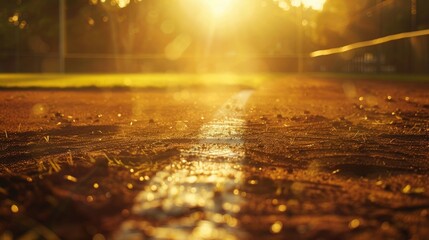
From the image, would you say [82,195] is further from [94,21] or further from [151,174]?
[94,21]

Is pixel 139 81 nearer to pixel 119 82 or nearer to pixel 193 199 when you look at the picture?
pixel 119 82

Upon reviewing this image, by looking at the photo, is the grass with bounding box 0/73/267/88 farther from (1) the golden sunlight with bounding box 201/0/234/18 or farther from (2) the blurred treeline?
(1) the golden sunlight with bounding box 201/0/234/18

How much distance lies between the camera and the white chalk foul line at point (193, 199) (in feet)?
10.0

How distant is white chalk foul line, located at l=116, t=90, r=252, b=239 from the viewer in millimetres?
3062

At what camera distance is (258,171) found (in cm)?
463

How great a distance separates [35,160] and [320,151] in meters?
2.44

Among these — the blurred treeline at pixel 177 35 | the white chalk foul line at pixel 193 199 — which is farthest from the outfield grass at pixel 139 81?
the white chalk foul line at pixel 193 199

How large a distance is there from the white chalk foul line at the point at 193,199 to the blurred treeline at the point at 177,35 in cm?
2614

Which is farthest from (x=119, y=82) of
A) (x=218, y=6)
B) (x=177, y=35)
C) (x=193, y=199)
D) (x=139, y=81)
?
(x=218, y=6)

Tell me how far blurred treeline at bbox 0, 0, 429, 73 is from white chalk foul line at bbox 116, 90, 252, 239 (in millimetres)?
26139

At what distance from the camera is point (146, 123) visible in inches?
341

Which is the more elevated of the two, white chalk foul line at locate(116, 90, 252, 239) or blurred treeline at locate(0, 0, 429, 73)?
blurred treeline at locate(0, 0, 429, 73)

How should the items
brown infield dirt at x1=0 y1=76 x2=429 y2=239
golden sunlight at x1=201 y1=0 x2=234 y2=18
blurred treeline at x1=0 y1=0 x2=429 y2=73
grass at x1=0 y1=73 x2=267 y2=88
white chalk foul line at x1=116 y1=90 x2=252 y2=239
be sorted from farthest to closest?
golden sunlight at x1=201 y1=0 x2=234 y2=18 < blurred treeline at x1=0 y1=0 x2=429 y2=73 < grass at x1=0 y1=73 x2=267 y2=88 < brown infield dirt at x1=0 y1=76 x2=429 y2=239 < white chalk foul line at x1=116 y1=90 x2=252 y2=239

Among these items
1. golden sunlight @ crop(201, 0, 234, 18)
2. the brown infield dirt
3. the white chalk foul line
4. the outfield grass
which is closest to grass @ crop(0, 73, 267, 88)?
the outfield grass
